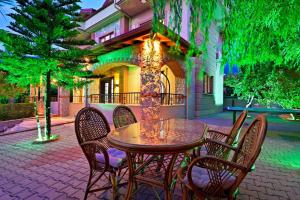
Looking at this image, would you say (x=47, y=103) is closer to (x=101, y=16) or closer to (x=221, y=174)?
(x=221, y=174)

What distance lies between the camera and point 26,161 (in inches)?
158

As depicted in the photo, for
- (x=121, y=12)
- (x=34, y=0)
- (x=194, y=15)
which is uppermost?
(x=121, y=12)

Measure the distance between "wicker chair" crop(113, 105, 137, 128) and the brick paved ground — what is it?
1098 mm

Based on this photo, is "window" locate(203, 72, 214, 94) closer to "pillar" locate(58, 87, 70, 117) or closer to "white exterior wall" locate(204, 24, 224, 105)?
"white exterior wall" locate(204, 24, 224, 105)

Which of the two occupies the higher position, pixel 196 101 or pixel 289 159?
pixel 196 101

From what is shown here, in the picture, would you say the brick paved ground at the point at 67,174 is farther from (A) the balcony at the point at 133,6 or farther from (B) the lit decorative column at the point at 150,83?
(A) the balcony at the point at 133,6

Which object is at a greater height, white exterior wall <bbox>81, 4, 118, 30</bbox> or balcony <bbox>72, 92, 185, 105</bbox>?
white exterior wall <bbox>81, 4, 118, 30</bbox>

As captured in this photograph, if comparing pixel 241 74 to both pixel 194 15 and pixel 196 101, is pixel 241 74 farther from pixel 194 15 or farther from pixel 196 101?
pixel 194 15

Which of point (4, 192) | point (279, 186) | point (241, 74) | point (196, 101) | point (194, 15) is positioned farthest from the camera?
point (196, 101)

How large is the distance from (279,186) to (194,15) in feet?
9.79

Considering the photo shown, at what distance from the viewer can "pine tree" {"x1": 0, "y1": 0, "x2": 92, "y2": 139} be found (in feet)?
16.7

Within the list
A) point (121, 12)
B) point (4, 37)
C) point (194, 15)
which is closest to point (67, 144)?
point (4, 37)

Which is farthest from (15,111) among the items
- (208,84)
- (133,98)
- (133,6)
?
(208,84)

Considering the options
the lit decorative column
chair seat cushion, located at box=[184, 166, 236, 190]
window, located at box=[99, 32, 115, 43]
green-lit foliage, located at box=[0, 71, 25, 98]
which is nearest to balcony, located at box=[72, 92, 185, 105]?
the lit decorative column
